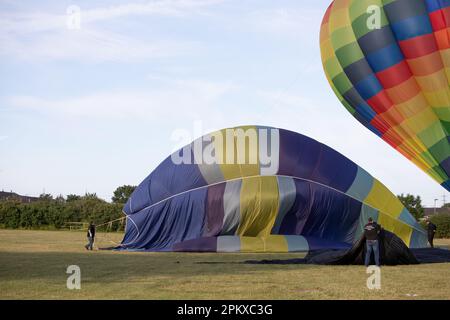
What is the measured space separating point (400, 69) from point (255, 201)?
6046 mm

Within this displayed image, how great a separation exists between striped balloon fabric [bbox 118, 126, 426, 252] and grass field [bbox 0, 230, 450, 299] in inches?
159

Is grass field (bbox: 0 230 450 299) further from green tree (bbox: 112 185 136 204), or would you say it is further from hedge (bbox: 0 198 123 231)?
green tree (bbox: 112 185 136 204)

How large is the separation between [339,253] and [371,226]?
1892 mm

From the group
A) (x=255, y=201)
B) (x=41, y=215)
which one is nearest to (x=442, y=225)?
(x=255, y=201)

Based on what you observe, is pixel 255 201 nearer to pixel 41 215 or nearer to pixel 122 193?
pixel 41 215

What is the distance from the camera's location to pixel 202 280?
39.3 feet

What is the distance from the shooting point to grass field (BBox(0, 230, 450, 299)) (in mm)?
10078

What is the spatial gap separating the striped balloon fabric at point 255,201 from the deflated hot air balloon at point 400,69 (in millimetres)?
2216

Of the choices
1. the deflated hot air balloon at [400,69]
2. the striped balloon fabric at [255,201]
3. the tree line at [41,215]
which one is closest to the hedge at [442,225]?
the striped balloon fabric at [255,201]

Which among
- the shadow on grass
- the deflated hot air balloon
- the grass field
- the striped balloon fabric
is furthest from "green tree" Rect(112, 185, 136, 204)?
the grass field
